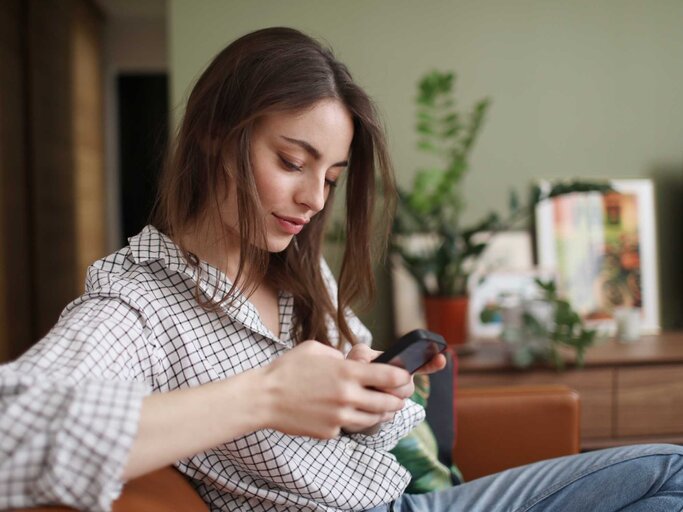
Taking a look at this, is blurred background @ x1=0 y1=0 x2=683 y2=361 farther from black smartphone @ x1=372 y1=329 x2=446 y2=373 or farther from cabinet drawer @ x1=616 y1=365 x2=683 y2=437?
black smartphone @ x1=372 y1=329 x2=446 y2=373

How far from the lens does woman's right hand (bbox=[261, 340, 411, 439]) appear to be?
772mm

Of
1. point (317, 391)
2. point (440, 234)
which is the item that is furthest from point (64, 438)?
point (440, 234)

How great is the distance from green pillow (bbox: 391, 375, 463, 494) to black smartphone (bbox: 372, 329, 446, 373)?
0.57 m

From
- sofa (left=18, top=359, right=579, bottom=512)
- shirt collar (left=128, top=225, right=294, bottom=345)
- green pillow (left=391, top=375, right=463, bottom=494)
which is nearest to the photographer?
shirt collar (left=128, top=225, right=294, bottom=345)

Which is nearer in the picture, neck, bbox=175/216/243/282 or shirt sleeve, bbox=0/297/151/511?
shirt sleeve, bbox=0/297/151/511

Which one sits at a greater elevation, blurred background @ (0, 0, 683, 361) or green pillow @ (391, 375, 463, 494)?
blurred background @ (0, 0, 683, 361)

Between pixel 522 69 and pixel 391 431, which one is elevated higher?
pixel 522 69

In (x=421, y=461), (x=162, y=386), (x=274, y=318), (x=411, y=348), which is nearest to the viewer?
(x=411, y=348)

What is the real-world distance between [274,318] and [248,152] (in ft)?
1.15

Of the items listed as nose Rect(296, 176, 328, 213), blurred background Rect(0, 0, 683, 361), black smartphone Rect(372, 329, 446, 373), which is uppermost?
blurred background Rect(0, 0, 683, 361)

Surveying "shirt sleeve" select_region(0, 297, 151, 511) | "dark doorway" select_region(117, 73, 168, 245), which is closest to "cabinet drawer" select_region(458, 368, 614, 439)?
"shirt sleeve" select_region(0, 297, 151, 511)

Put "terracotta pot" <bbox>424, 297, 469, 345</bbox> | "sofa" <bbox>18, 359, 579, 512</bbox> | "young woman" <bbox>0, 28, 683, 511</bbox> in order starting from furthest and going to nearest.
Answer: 1. "terracotta pot" <bbox>424, 297, 469, 345</bbox>
2. "sofa" <bbox>18, 359, 579, 512</bbox>
3. "young woman" <bbox>0, 28, 683, 511</bbox>

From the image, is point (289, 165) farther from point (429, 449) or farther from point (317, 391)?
point (429, 449)

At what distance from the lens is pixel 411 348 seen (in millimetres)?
865
